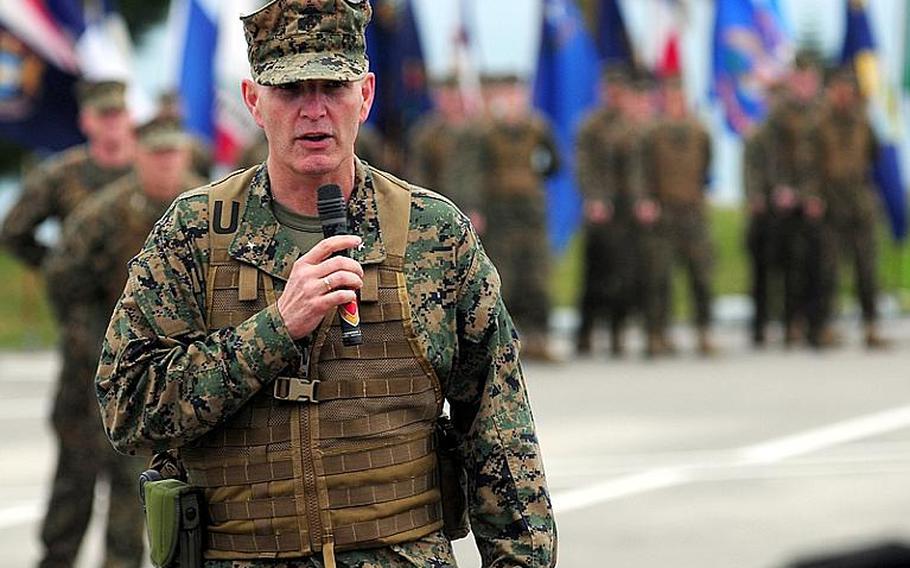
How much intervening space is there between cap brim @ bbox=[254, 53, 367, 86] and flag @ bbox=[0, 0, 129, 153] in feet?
49.5

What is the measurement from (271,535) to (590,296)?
48.3 ft

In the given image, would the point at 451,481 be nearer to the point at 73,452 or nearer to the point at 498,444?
the point at 498,444

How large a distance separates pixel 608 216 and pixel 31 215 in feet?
32.5

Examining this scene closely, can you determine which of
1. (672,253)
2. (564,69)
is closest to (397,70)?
(564,69)

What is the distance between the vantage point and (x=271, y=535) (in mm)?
3877

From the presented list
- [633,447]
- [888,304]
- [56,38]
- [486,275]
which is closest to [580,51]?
[888,304]

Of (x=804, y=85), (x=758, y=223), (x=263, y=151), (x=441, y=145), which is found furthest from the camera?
(x=758, y=223)

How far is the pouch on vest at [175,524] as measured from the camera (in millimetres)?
3885

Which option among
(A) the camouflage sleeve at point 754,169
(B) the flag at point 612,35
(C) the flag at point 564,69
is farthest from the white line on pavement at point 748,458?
(B) the flag at point 612,35

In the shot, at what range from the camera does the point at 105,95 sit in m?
9.05

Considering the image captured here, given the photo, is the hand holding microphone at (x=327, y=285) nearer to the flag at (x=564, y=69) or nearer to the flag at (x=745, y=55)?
the flag at (x=564, y=69)

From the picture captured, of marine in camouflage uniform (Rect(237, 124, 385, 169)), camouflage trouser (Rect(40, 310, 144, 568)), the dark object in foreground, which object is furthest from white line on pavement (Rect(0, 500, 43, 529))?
the dark object in foreground

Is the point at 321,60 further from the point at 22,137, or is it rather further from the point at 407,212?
the point at 22,137

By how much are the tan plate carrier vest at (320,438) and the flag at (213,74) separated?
1542cm
